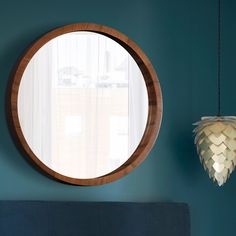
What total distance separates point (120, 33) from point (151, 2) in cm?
24

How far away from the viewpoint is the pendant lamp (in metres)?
2.18

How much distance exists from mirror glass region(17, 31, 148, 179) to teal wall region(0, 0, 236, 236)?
0.09 m

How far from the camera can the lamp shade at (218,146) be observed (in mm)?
2176

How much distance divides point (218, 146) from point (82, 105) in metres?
0.61

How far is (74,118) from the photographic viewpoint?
225 cm

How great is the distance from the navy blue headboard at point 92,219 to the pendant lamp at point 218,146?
8.3 inches

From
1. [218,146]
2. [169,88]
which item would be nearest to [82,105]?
[169,88]

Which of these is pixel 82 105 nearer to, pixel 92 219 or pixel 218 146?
pixel 92 219

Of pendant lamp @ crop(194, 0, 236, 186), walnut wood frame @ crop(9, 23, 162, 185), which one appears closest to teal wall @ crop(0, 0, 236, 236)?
walnut wood frame @ crop(9, 23, 162, 185)

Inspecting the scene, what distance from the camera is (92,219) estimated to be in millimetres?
2170

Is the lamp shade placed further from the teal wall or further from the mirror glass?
the mirror glass

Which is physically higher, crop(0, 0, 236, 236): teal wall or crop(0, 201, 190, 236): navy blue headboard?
crop(0, 0, 236, 236): teal wall

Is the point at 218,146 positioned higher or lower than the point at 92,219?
higher

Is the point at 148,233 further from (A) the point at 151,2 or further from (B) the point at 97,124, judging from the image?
(A) the point at 151,2
